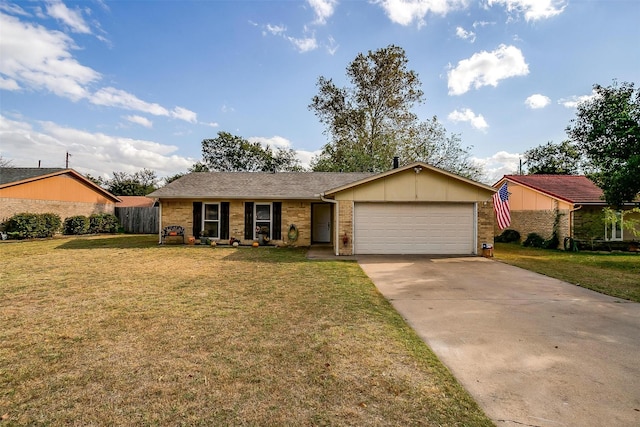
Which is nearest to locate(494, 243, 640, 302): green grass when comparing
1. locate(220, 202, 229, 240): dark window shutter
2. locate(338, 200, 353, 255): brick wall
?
locate(338, 200, 353, 255): brick wall

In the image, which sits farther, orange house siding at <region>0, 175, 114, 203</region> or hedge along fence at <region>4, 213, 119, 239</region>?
orange house siding at <region>0, 175, 114, 203</region>

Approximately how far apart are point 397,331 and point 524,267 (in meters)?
7.44

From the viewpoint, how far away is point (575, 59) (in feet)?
35.6

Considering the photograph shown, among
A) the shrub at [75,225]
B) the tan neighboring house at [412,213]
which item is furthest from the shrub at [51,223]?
the tan neighboring house at [412,213]

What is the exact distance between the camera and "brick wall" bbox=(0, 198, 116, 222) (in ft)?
54.5

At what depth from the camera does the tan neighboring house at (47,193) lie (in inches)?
661

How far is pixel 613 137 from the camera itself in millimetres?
10133

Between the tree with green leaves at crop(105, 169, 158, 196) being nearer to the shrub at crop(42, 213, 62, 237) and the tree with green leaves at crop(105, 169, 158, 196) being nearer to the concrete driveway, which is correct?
the shrub at crop(42, 213, 62, 237)

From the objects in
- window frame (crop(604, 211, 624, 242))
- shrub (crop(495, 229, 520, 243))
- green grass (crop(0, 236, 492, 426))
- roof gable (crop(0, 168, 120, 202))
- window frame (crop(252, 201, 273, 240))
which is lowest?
green grass (crop(0, 236, 492, 426))

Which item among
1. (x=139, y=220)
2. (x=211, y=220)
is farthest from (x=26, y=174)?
(x=211, y=220)

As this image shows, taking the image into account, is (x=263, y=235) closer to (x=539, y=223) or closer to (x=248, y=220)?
(x=248, y=220)

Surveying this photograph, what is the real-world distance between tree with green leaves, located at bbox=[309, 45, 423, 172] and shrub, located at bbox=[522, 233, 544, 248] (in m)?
11.5

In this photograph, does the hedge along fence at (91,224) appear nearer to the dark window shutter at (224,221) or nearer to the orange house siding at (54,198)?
→ the orange house siding at (54,198)

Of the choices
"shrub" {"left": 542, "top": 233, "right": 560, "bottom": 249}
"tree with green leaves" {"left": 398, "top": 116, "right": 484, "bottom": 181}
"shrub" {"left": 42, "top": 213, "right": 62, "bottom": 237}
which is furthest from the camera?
"tree with green leaves" {"left": 398, "top": 116, "right": 484, "bottom": 181}
